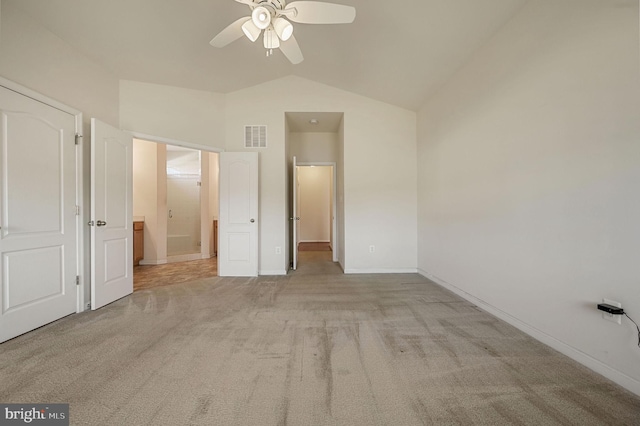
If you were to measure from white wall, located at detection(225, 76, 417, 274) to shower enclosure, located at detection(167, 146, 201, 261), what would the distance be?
2544mm

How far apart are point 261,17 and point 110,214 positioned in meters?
2.68

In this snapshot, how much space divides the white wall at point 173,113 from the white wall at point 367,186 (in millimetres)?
815

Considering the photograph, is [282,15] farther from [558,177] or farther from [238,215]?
[238,215]

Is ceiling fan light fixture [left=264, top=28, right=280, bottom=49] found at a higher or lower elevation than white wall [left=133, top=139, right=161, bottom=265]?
higher

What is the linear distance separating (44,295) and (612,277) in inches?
174

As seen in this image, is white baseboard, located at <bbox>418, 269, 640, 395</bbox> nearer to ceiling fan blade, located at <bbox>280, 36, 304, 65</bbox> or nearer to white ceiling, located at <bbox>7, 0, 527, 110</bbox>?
white ceiling, located at <bbox>7, 0, 527, 110</bbox>

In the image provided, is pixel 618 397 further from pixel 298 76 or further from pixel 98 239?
pixel 298 76

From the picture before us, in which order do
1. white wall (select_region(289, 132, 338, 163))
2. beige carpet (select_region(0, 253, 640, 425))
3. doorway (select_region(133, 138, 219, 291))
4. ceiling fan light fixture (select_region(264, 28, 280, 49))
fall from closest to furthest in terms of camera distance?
1. beige carpet (select_region(0, 253, 640, 425))
2. ceiling fan light fixture (select_region(264, 28, 280, 49))
3. doorway (select_region(133, 138, 219, 291))
4. white wall (select_region(289, 132, 338, 163))

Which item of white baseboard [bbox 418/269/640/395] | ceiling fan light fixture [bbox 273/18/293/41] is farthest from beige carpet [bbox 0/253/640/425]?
ceiling fan light fixture [bbox 273/18/293/41]

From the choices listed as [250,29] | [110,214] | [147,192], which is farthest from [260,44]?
[147,192]

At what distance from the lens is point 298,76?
3.98m

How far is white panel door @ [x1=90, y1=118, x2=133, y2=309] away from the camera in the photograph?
8.45 feet

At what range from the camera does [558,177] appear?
1.74 metres

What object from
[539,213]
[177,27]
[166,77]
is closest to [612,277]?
[539,213]
